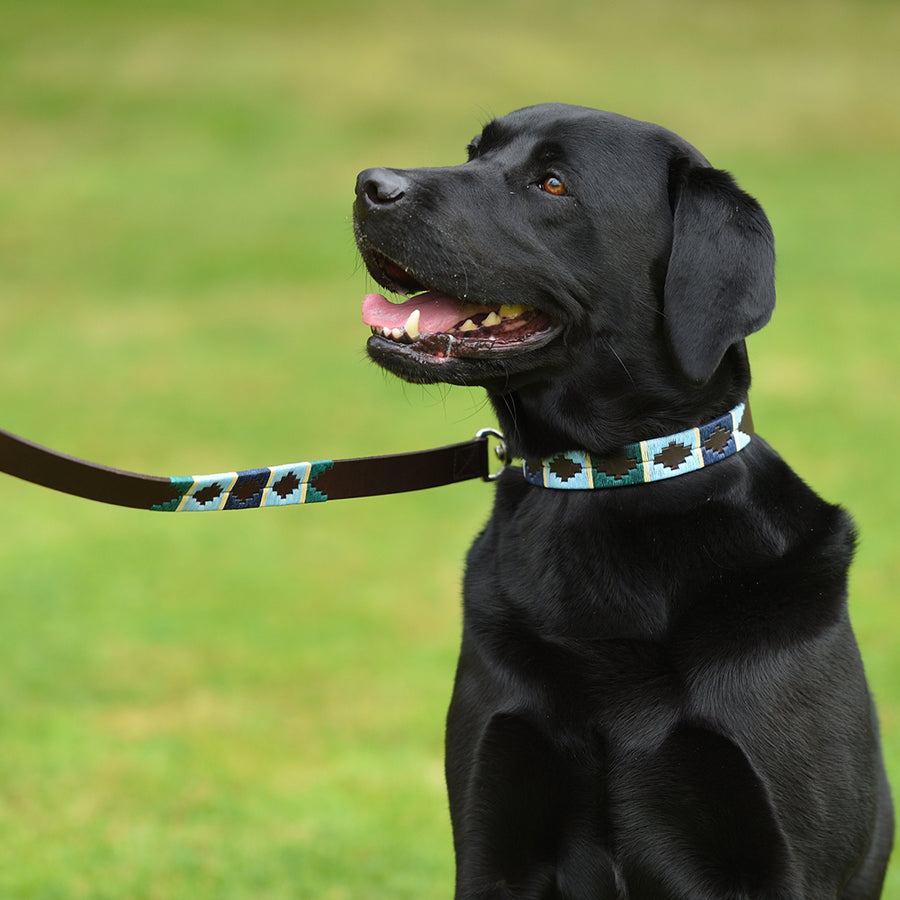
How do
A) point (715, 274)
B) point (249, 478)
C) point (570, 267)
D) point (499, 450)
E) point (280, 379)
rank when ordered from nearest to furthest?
point (715, 274), point (570, 267), point (249, 478), point (499, 450), point (280, 379)

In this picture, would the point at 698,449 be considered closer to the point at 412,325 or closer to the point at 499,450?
the point at 499,450

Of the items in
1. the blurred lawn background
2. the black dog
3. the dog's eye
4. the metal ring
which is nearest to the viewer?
the black dog

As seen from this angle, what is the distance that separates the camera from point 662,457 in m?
2.63

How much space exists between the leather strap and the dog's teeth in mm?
327

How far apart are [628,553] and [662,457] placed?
0.19 meters

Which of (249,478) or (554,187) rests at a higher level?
(554,187)

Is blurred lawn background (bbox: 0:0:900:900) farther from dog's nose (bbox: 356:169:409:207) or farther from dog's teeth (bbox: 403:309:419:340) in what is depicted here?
dog's nose (bbox: 356:169:409:207)

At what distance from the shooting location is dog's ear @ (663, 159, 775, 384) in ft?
8.22

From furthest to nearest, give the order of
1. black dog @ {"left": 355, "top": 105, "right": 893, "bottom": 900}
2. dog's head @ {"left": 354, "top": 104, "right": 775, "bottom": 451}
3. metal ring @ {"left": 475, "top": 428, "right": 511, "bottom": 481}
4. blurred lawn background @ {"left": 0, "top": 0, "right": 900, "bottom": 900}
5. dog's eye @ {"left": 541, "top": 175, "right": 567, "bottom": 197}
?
blurred lawn background @ {"left": 0, "top": 0, "right": 900, "bottom": 900} < metal ring @ {"left": 475, "top": 428, "right": 511, "bottom": 481} < dog's eye @ {"left": 541, "top": 175, "right": 567, "bottom": 197} < dog's head @ {"left": 354, "top": 104, "right": 775, "bottom": 451} < black dog @ {"left": 355, "top": 105, "right": 893, "bottom": 900}

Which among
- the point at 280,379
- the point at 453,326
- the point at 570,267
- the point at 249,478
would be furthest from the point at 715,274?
the point at 280,379

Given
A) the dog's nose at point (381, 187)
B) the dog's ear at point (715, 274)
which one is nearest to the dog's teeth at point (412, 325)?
the dog's nose at point (381, 187)

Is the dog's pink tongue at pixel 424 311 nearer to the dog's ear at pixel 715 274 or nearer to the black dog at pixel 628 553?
the black dog at pixel 628 553

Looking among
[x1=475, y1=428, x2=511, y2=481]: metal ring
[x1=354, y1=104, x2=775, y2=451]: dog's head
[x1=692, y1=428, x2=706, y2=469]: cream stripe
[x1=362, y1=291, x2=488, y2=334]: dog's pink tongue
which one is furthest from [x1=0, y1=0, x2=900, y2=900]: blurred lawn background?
[x1=692, y1=428, x2=706, y2=469]: cream stripe

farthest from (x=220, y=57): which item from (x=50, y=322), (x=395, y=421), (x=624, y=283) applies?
(x=624, y=283)
